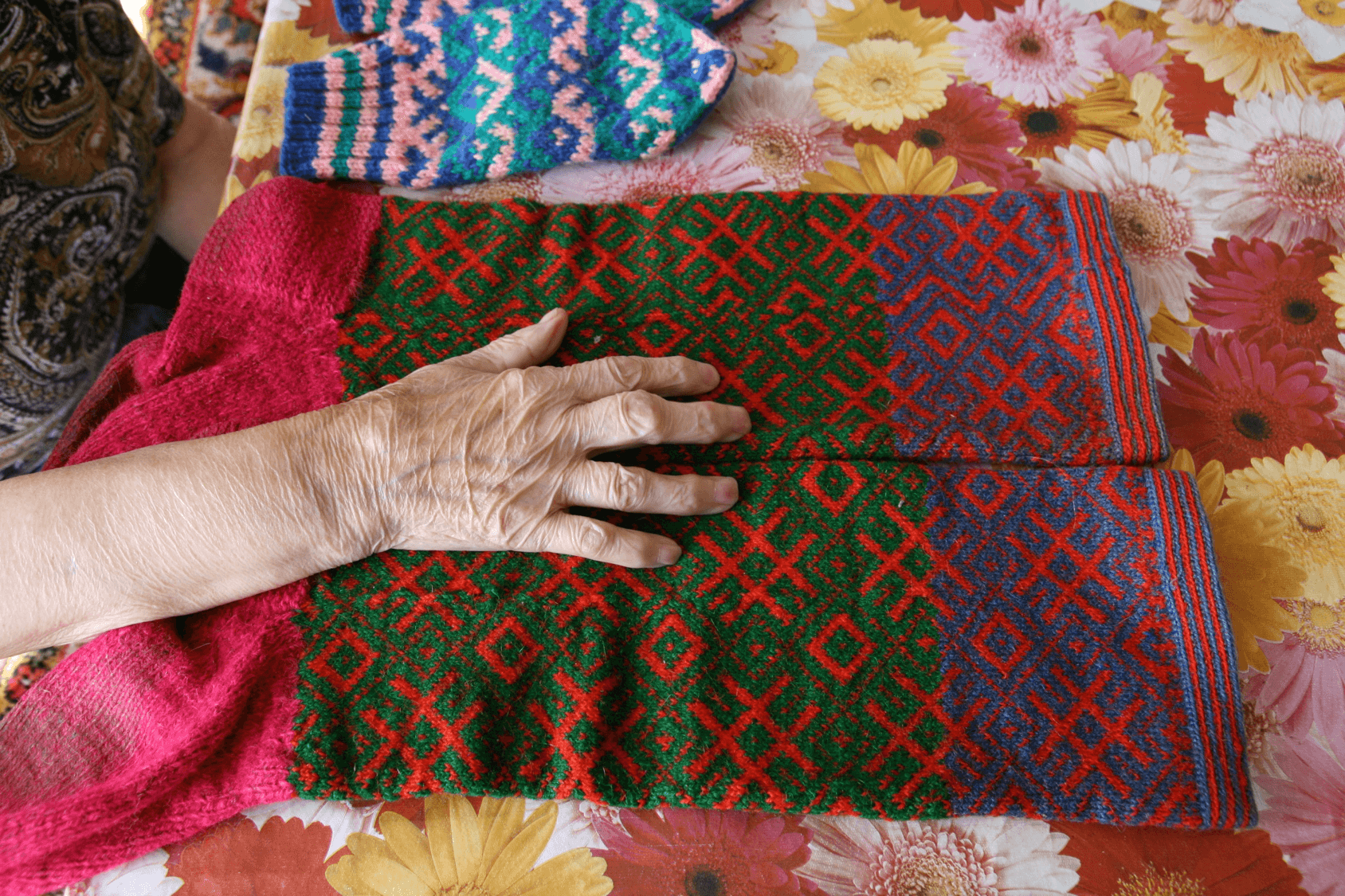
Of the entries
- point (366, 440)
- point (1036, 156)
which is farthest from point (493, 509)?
point (1036, 156)

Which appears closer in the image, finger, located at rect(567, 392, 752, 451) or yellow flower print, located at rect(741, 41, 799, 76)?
finger, located at rect(567, 392, 752, 451)

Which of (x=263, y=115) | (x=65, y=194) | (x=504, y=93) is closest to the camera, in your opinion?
(x=65, y=194)

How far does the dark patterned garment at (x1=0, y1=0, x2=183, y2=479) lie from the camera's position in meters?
1.07

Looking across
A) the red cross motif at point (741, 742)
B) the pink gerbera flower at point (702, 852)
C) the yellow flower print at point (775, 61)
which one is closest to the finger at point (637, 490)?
the red cross motif at point (741, 742)

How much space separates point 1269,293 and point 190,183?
6.50 ft

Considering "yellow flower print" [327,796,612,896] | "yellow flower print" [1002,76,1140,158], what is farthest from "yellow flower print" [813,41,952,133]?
"yellow flower print" [327,796,612,896]

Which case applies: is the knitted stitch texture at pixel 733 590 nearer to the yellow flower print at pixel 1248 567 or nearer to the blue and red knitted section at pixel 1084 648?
the blue and red knitted section at pixel 1084 648

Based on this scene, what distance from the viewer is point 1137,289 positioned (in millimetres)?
1224

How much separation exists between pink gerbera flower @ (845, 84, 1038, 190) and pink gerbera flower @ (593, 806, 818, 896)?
1097 mm

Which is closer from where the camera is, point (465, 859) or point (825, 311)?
point (465, 859)

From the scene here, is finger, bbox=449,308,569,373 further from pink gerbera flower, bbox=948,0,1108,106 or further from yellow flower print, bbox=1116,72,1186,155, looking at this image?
yellow flower print, bbox=1116,72,1186,155

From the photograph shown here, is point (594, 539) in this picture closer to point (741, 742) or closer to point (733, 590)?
point (733, 590)

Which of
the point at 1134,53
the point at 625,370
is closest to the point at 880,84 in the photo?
the point at 1134,53

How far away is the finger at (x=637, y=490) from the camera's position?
996 mm
